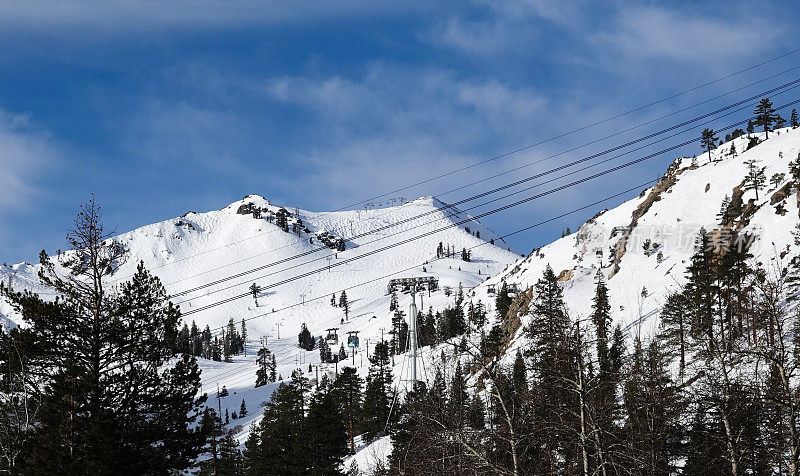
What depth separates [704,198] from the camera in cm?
12331

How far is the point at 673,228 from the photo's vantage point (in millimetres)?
118438

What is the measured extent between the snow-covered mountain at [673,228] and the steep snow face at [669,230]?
0.50 feet

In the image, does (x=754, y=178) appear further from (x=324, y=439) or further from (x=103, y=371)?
(x=103, y=371)

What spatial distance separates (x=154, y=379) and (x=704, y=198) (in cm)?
12718

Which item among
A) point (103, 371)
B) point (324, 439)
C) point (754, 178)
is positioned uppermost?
point (754, 178)

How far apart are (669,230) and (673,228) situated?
3.08ft

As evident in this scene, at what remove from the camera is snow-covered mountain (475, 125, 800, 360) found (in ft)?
293

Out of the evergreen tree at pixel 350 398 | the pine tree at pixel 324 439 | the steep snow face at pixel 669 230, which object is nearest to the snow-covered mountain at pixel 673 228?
the steep snow face at pixel 669 230

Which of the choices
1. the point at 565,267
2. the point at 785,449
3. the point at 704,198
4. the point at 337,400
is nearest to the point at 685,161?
the point at 704,198

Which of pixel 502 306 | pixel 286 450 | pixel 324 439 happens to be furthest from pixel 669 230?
pixel 286 450

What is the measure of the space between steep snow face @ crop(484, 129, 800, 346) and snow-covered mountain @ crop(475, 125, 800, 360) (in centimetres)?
15

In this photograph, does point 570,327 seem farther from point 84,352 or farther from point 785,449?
point 84,352

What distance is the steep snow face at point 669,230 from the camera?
8931 centimetres

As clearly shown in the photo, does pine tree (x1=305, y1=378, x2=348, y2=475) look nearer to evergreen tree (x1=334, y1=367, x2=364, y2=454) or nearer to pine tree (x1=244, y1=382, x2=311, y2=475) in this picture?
pine tree (x1=244, y1=382, x2=311, y2=475)
